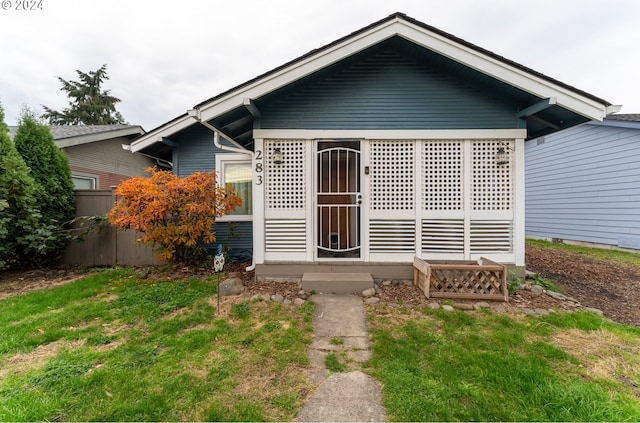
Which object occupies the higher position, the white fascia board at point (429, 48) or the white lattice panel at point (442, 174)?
the white fascia board at point (429, 48)

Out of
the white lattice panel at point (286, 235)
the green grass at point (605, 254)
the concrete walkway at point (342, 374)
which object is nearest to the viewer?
the concrete walkway at point (342, 374)

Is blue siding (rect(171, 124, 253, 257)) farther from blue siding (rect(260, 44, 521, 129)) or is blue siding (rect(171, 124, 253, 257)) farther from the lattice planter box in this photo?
the lattice planter box

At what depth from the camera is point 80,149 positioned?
25.5ft

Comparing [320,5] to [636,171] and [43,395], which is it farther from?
[636,171]

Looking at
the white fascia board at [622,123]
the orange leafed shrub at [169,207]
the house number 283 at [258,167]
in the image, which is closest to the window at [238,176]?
the orange leafed shrub at [169,207]

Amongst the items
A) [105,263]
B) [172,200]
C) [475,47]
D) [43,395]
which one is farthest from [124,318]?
[475,47]

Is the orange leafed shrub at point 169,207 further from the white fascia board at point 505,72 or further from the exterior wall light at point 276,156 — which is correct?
the white fascia board at point 505,72

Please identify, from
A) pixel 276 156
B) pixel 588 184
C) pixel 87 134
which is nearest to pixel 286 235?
pixel 276 156

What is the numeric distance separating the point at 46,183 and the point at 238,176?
12.4 feet

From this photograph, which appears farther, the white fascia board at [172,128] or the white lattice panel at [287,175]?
the white fascia board at [172,128]

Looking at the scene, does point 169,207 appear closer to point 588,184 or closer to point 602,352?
point 602,352

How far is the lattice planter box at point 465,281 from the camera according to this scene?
139 inches

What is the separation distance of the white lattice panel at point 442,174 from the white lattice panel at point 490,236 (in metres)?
0.47

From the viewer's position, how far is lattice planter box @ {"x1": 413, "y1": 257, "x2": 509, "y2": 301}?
3.52 meters
